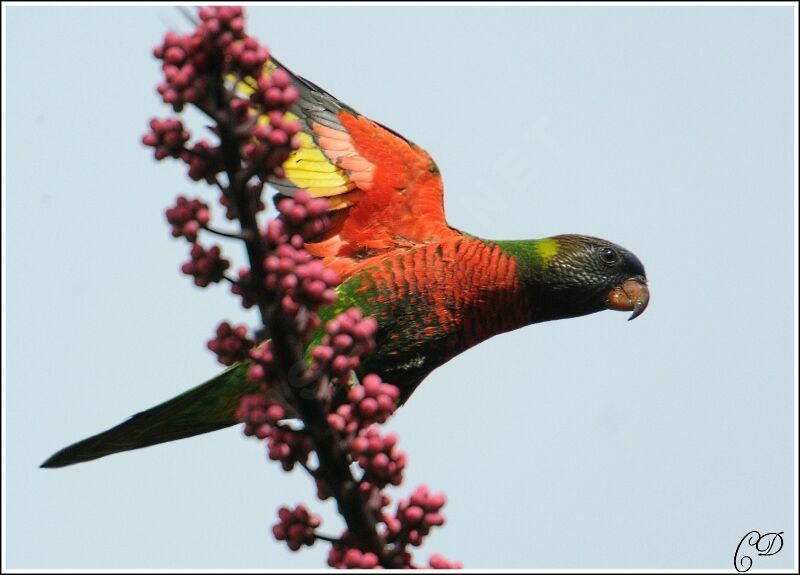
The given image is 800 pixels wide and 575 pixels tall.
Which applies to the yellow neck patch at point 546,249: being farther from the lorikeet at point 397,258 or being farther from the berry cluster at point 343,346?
the berry cluster at point 343,346

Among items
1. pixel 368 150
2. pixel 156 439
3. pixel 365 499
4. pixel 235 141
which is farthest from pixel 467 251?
pixel 235 141

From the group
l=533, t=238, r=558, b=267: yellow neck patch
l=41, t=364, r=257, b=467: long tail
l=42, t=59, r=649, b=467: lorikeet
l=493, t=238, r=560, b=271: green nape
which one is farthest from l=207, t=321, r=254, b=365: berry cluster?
l=533, t=238, r=558, b=267: yellow neck patch

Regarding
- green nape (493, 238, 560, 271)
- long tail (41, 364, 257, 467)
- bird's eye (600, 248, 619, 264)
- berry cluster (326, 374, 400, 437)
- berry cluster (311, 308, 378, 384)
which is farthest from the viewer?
bird's eye (600, 248, 619, 264)

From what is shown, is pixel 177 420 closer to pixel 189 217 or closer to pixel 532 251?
pixel 532 251

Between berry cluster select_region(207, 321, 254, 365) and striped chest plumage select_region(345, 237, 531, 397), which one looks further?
striped chest plumage select_region(345, 237, 531, 397)

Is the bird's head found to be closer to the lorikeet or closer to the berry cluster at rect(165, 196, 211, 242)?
the lorikeet

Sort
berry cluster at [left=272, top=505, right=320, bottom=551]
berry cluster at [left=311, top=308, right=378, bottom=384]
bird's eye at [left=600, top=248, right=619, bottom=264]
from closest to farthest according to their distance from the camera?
berry cluster at [left=311, top=308, right=378, bottom=384], berry cluster at [left=272, top=505, right=320, bottom=551], bird's eye at [left=600, top=248, right=619, bottom=264]

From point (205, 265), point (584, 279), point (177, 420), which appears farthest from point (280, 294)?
point (584, 279)
